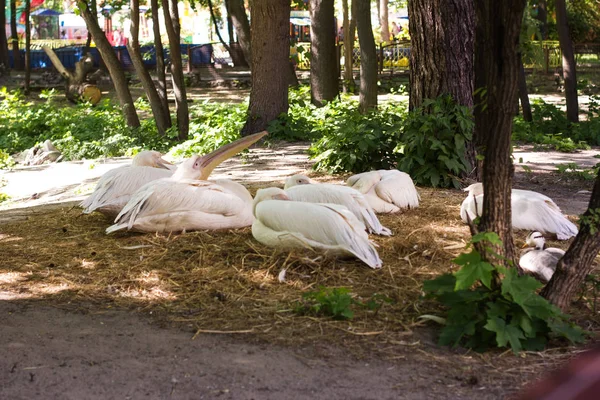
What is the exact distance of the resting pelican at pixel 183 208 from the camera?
5961 millimetres

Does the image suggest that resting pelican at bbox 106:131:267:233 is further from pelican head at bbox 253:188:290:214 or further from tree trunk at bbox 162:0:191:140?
tree trunk at bbox 162:0:191:140

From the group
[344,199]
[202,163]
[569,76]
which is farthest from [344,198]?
[569,76]

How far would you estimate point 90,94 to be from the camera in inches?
963

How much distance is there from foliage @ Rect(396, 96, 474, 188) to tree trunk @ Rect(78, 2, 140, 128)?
7609 mm

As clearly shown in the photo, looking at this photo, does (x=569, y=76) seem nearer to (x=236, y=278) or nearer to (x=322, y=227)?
(x=322, y=227)

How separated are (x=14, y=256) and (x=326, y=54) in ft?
37.5

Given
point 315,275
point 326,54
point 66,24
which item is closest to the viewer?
point 315,275

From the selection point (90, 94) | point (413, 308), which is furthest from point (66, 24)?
point (413, 308)

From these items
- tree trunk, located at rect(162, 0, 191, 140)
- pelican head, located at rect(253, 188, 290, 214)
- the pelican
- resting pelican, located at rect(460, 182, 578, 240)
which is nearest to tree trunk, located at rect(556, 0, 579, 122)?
tree trunk, located at rect(162, 0, 191, 140)

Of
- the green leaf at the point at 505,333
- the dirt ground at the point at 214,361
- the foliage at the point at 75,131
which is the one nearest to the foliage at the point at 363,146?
the dirt ground at the point at 214,361

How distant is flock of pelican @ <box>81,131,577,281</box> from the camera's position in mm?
5145

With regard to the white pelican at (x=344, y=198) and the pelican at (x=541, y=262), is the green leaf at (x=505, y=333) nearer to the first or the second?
the pelican at (x=541, y=262)

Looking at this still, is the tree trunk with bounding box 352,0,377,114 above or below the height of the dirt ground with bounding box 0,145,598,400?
above

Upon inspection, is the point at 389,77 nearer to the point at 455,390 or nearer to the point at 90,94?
the point at 90,94
